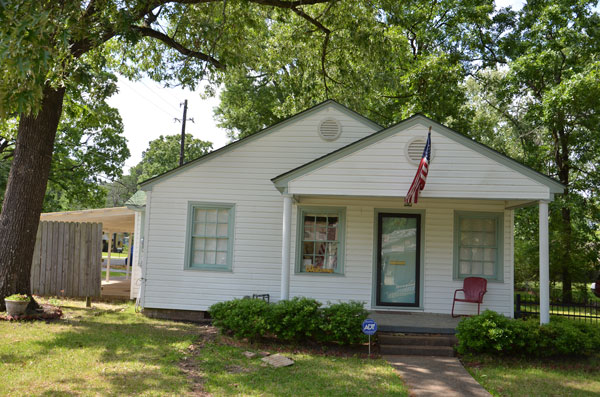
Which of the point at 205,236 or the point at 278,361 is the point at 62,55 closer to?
the point at 205,236

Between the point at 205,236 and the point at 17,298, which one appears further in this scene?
the point at 205,236

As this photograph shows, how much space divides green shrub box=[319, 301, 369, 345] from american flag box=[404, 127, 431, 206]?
2177 mm

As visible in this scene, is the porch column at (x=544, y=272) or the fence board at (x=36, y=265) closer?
the porch column at (x=544, y=272)

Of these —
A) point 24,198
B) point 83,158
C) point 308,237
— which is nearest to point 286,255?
point 308,237

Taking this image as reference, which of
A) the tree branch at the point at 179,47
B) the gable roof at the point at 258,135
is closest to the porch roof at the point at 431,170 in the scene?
the gable roof at the point at 258,135

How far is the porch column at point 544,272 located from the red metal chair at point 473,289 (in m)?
1.18

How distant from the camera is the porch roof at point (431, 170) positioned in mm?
8477

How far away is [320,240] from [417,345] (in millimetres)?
3158

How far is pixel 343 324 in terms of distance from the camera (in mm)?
7883

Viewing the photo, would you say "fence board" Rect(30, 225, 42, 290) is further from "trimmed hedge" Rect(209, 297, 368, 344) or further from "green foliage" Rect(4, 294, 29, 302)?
"trimmed hedge" Rect(209, 297, 368, 344)

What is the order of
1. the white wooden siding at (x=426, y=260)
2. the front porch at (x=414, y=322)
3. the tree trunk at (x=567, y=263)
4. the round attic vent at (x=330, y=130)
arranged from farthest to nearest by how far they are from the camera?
the tree trunk at (x=567, y=263), the round attic vent at (x=330, y=130), the white wooden siding at (x=426, y=260), the front porch at (x=414, y=322)

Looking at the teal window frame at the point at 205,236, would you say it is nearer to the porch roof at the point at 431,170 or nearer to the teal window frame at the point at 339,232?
the teal window frame at the point at 339,232

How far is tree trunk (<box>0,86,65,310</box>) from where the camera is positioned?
9.21 meters

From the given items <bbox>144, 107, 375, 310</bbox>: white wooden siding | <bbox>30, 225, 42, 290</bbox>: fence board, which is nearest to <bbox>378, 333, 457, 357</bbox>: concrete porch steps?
<bbox>144, 107, 375, 310</bbox>: white wooden siding
